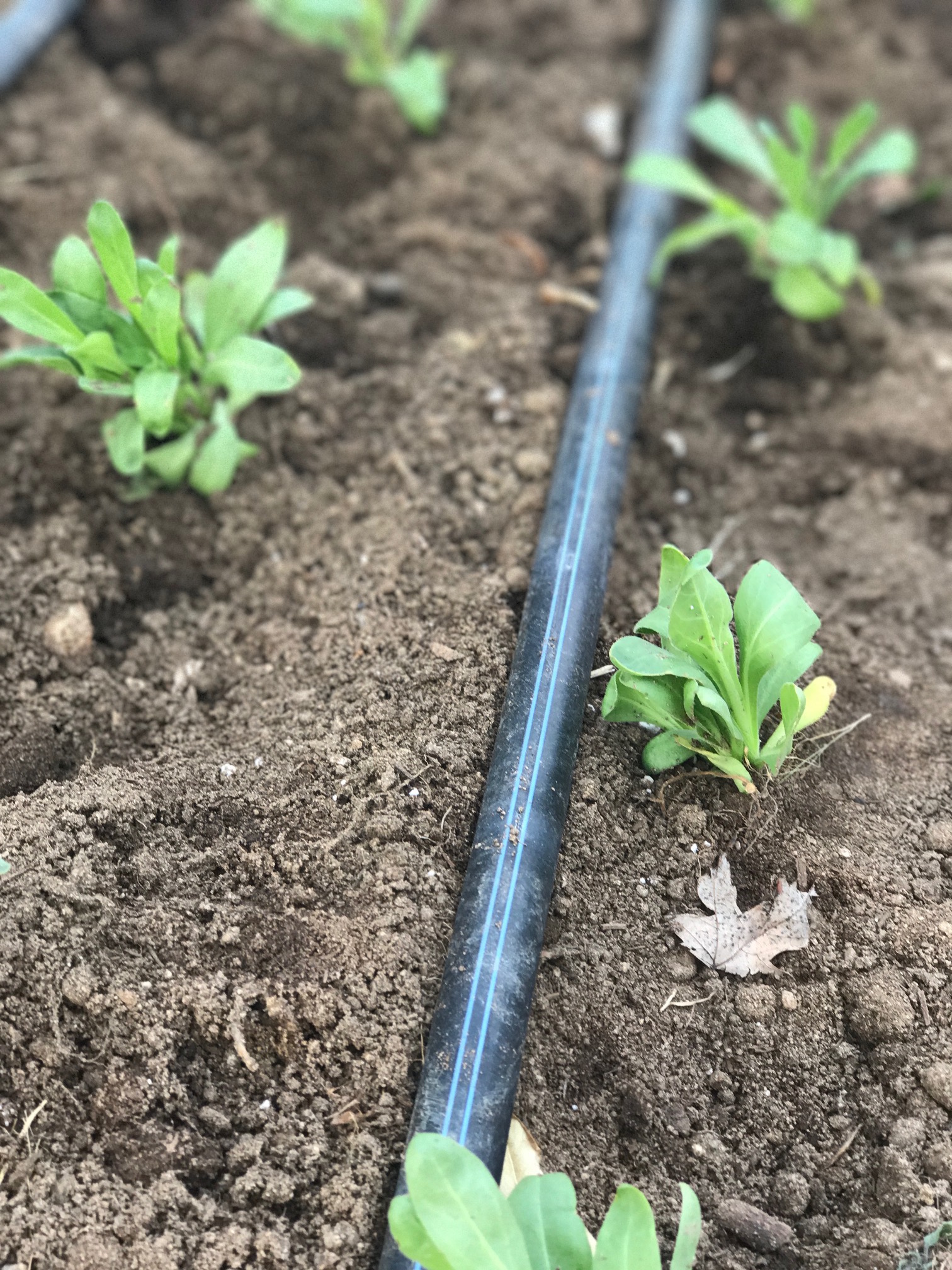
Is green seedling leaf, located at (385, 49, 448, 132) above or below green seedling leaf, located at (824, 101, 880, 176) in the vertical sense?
above

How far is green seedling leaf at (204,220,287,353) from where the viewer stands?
2049mm

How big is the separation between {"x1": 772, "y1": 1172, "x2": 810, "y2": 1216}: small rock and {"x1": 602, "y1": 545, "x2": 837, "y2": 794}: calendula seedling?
0.57m

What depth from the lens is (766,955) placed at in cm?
166

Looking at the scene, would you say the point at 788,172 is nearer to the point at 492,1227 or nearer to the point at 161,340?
the point at 161,340

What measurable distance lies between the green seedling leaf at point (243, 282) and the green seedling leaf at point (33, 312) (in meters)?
0.26

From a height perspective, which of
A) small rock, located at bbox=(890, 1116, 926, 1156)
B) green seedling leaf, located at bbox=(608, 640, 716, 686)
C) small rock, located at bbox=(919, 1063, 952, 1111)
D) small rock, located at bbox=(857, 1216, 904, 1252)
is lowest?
small rock, located at bbox=(857, 1216, 904, 1252)

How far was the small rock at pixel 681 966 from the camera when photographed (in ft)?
5.41

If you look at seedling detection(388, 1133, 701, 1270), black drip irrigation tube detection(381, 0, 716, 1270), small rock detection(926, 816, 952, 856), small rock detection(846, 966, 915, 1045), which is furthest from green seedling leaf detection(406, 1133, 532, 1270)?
small rock detection(926, 816, 952, 856)

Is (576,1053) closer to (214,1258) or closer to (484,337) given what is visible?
(214,1258)

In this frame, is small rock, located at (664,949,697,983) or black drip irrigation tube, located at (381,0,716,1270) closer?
black drip irrigation tube, located at (381,0,716,1270)

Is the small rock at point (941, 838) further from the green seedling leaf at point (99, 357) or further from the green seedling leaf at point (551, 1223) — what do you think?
the green seedling leaf at point (99, 357)

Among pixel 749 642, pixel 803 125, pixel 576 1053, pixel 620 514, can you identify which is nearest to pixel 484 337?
pixel 620 514

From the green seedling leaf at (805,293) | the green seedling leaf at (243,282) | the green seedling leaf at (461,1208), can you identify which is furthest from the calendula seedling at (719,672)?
the green seedling leaf at (805,293)

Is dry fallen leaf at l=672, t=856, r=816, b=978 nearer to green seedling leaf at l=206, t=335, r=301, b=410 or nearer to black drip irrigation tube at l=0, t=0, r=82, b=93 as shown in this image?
green seedling leaf at l=206, t=335, r=301, b=410
